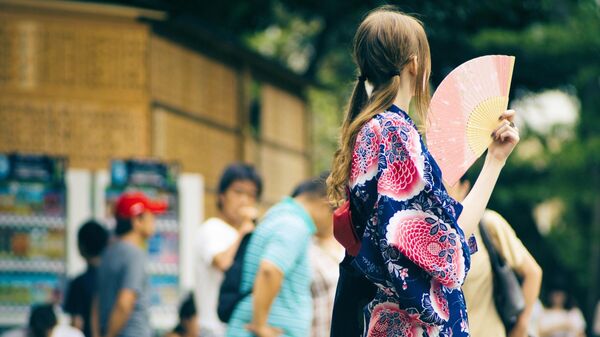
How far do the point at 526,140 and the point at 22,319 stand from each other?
1037 centimetres

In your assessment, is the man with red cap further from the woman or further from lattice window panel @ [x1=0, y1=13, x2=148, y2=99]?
lattice window panel @ [x1=0, y1=13, x2=148, y2=99]

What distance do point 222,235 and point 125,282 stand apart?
666mm

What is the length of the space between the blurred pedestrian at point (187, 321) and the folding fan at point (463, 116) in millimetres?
4969

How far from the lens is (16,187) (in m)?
10.3

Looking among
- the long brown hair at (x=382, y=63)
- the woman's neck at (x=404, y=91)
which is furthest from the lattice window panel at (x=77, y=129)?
the woman's neck at (x=404, y=91)

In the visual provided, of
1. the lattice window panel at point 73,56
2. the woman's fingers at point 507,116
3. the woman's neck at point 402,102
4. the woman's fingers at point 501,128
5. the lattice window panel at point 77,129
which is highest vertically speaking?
the lattice window panel at point 73,56

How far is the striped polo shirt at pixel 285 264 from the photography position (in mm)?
6008

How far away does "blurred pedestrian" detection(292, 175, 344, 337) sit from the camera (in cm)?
702

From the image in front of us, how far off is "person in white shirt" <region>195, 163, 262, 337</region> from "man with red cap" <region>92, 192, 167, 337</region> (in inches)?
14.7

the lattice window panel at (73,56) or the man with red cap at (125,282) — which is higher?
the lattice window panel at (73,56)

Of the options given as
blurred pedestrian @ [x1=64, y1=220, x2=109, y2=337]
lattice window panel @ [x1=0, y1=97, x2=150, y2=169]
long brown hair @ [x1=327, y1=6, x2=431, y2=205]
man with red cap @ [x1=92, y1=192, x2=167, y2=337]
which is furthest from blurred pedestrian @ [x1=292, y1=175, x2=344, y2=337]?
lattice window panel @ [x1=0, y1=97, x2=150, y2=169]

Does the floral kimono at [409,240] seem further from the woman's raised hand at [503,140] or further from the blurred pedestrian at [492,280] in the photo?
the blurred pedestrian at [492,280]

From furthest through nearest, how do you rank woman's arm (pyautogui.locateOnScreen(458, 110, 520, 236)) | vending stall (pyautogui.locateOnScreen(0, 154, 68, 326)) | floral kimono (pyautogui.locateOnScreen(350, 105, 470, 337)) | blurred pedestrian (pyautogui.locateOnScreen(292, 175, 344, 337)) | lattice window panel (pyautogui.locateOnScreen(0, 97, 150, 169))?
lattice window panel (pyautogui.locateOnScreen(0, 97, 150, 169)), vending stall (pyautogui.locateOnScreen(0, 154, 68, 326)), blurred pedestrian (pyautogui.locateOnScreen(292, 175, 344, 337)), woman's arm (pyautogui.locateOnScreen(458, 110, 520, 236)), floral kimono (pyautogui.locateOnScreen(350, 105, 470, 337))

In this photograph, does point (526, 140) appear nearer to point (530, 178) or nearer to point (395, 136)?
point (530, 178)
